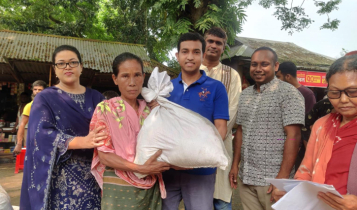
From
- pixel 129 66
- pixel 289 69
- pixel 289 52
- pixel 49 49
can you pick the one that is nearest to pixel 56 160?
pixel 129 66

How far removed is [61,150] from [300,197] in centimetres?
162

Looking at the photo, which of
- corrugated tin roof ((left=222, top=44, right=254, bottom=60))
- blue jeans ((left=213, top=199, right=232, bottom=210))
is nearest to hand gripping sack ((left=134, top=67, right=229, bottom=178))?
blue jeans ((left=213, top=199, right=232, bottom=210))

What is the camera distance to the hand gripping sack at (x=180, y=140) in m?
1.64

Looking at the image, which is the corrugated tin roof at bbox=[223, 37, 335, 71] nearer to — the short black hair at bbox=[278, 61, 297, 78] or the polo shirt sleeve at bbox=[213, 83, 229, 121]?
the short black hair at bbox=[278, 61, 297, 78]

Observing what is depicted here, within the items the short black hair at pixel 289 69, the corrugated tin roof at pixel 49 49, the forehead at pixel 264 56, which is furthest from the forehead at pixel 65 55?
the corrugated tin roof at pixel 49 49

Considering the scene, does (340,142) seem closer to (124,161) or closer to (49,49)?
(124,161)

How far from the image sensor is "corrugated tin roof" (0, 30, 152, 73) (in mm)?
7094

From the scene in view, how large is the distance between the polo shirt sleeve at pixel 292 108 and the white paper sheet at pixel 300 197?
81cm

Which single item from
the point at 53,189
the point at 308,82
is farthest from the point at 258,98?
the point at 308,82

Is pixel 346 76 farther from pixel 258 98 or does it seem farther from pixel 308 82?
pixel 308 82

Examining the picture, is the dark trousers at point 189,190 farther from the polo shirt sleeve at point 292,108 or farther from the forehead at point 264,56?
the forehead at point 264,56

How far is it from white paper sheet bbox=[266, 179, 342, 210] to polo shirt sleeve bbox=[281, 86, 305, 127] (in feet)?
2.65

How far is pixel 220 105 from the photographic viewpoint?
6.88 ft

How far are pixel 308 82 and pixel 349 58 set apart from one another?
345 inches
